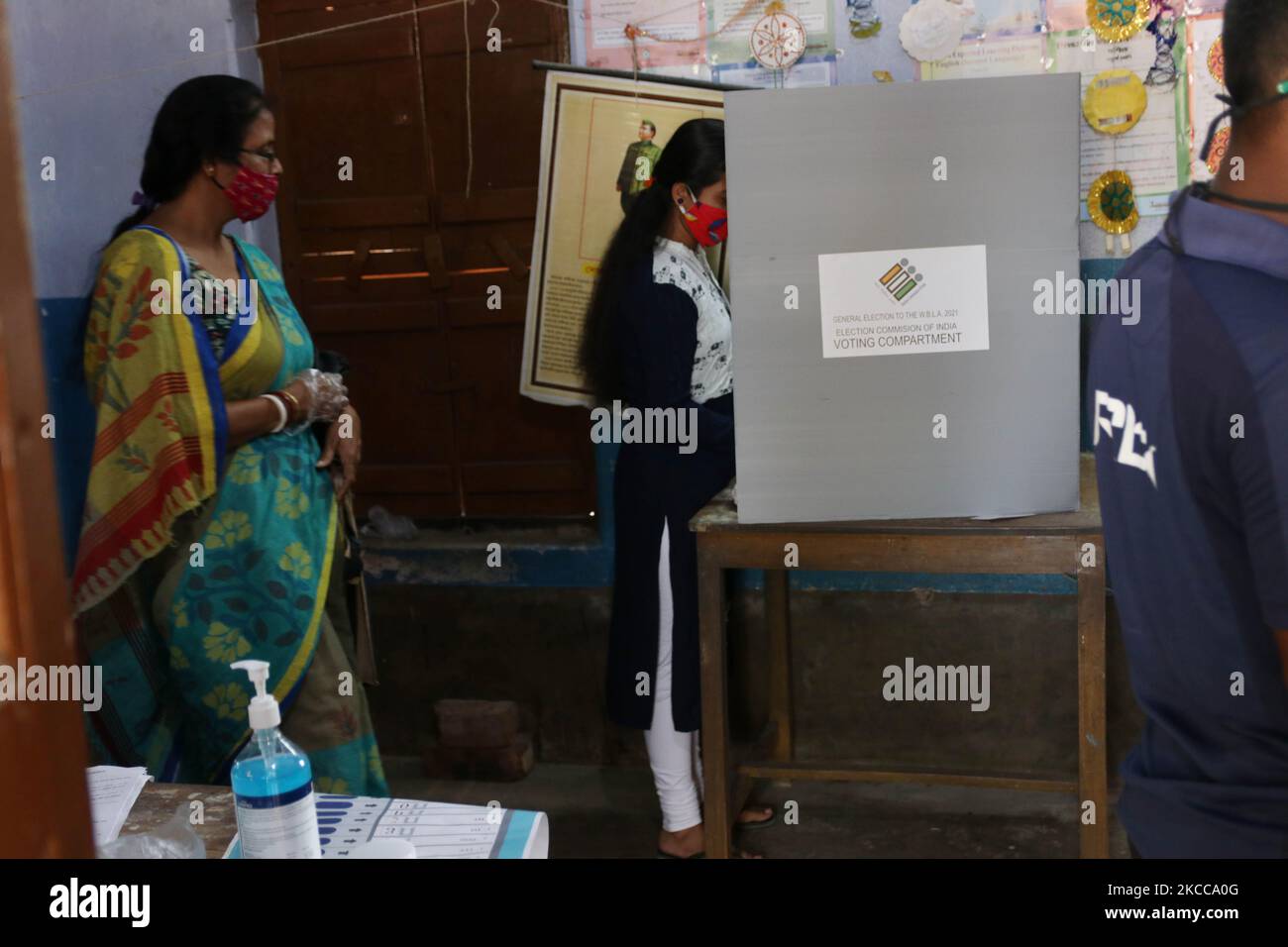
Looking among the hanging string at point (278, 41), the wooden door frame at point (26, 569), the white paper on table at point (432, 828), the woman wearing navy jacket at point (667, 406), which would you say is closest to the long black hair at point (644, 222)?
the woman wearing navy jacket at point (667, 406)

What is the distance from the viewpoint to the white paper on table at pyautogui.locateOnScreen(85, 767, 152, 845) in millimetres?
1346

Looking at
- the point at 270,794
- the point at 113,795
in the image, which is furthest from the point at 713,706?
the point at 270,794

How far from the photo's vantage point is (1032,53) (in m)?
2.98

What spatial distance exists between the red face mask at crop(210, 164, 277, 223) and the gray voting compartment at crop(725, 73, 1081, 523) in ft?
3.16

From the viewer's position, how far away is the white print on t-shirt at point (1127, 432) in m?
1.04

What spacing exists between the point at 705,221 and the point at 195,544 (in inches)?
49.6

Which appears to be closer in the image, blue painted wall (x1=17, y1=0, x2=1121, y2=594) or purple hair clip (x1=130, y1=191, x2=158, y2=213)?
purple hair clip (x1=130, y1=191, x2=158, y2=213)

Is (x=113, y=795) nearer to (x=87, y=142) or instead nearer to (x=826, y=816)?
(x=87, y=142)

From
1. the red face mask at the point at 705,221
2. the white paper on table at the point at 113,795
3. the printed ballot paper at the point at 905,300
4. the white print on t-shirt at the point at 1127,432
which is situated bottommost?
the white paper on table at the point at 113,795

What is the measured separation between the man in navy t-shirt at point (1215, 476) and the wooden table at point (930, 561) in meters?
1.17

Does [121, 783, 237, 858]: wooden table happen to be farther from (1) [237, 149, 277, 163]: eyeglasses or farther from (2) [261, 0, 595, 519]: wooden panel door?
(2) [261, 0, 595, 519]: wooden panel door

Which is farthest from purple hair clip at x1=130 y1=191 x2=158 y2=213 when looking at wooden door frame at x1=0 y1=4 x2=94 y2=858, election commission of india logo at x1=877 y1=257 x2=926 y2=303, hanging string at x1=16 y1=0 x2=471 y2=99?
wooden door frame at x1=0 y1=4 x2=94 y2=858

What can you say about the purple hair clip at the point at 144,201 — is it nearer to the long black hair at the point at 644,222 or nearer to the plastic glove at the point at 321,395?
the plastic glove at the point at 321,395

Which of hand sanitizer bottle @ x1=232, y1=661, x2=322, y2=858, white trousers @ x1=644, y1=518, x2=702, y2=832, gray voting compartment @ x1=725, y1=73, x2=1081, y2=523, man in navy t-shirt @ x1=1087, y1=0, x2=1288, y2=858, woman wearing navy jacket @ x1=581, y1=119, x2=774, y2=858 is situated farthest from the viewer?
white trousers @ x1=644, y1=518, x2=702, y2=832
